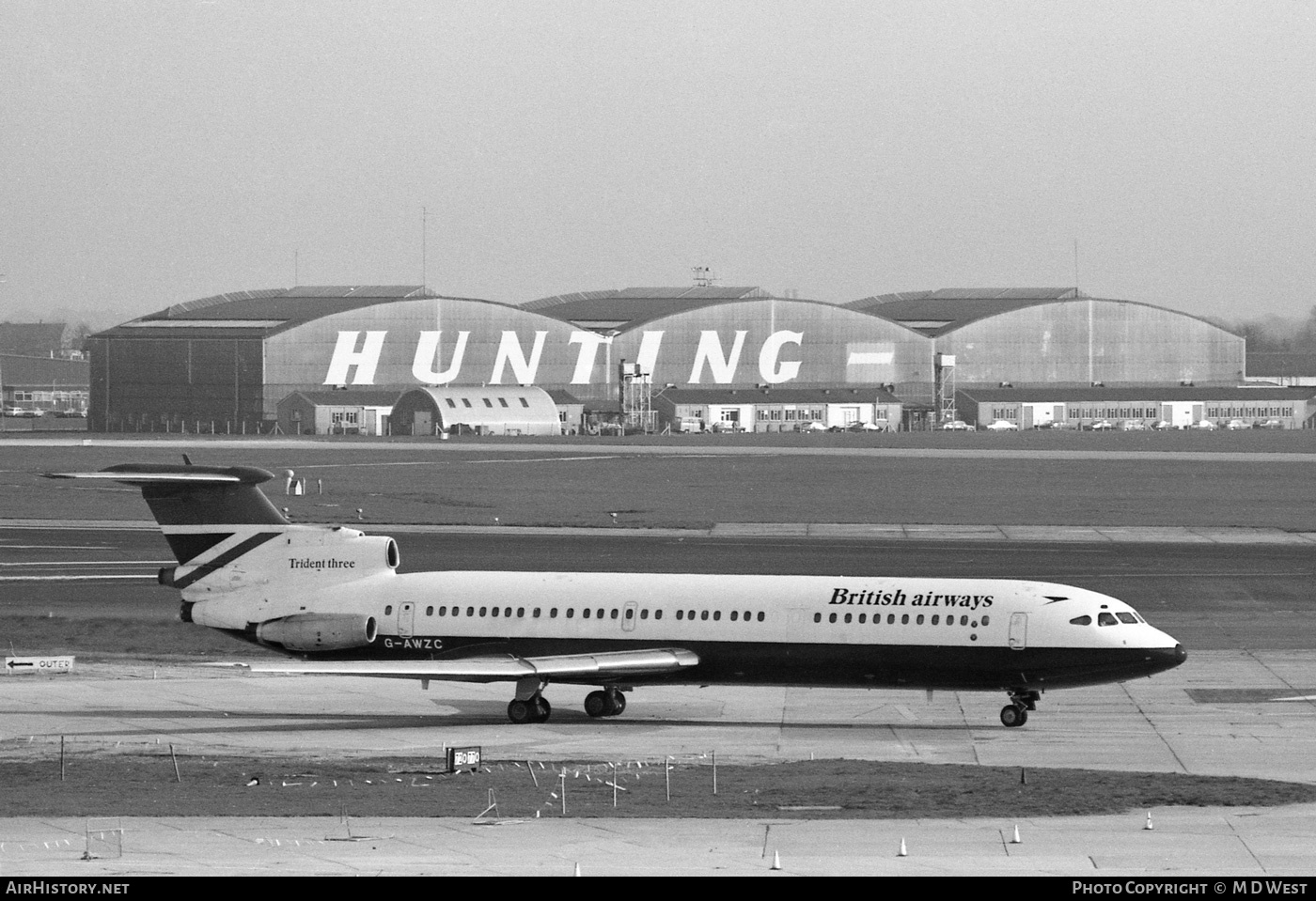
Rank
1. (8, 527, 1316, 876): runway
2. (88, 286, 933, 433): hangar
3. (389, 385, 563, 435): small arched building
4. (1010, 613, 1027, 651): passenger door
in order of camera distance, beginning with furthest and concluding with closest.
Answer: (88, 286, 933, 433): hangar → (389, 385, 563, 435): small arched building → (1010, 613, 1027, 651): passenger door → (8, 527, 1316, 876): runway

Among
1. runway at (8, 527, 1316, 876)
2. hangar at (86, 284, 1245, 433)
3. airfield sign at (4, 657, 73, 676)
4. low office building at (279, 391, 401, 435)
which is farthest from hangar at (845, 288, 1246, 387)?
airfield sign at (4, 657, 73, 676)

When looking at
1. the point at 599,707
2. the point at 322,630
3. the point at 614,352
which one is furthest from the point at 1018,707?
the point at 614,352

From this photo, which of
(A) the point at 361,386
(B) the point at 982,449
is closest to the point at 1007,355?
(B) the point at 982,449

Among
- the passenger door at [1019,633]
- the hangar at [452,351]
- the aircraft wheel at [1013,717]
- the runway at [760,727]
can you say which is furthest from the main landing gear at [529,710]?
the hangar at [452,351]

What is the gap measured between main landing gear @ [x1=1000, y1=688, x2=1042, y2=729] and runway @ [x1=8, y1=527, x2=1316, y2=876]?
14.7 inches

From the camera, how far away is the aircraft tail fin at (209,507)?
1588 inches

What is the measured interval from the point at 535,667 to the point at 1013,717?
1008cm

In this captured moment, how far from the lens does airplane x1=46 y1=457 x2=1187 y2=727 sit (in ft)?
121

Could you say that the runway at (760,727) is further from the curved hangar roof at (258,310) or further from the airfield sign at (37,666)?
the curved hangar roof at (258,310)

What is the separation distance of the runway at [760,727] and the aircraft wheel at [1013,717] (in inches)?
12.5

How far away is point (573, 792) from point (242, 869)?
791 centimetres

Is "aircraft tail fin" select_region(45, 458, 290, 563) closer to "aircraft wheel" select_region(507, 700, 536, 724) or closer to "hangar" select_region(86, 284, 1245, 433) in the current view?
"aircraft wheel" select_region(507, 700, 536, 724)

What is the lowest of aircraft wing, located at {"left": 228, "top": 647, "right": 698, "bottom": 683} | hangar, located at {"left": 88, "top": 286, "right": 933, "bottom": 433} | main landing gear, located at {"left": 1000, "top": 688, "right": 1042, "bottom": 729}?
main landing gear, located at {"left": 1000, "top": 688, "right": 1042, "bottom": 729}
